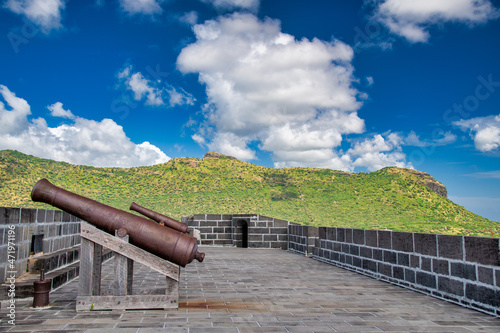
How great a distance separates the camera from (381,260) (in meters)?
7.80

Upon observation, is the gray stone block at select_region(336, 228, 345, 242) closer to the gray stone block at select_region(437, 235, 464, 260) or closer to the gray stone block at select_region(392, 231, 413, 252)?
the gray stone block at select_region(392, 231, 413, 252)

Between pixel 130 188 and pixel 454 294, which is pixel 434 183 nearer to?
pixel 130 188

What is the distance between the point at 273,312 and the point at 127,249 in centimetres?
189

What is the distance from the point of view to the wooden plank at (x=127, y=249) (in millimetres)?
4906

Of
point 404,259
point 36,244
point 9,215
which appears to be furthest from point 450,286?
point 36,244

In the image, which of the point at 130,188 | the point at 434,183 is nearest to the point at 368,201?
the point at 434,183

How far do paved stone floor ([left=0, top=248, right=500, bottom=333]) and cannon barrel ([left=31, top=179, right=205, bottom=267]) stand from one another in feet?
2.24

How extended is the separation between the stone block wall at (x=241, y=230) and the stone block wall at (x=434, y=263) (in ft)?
23.1

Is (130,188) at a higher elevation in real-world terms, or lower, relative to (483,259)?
higher

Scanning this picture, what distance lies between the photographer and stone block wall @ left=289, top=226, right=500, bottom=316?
5.11m

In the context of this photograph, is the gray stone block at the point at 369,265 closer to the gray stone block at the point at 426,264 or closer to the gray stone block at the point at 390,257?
the gray stone block at the point at 390,257

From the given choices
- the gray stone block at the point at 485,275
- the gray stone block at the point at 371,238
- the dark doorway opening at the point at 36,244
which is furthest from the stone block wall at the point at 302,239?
the dark doorway opening at the point at 36,244

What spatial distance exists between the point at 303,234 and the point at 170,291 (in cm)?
900

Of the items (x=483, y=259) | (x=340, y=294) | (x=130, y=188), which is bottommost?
(x=340, y=294)
